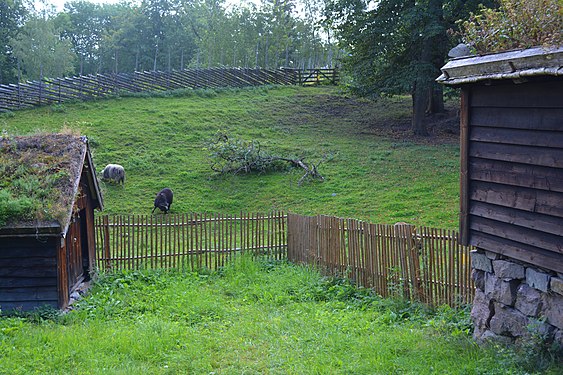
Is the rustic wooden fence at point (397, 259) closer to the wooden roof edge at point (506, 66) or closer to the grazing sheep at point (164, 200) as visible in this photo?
the wooden roof edge at point (506, 66)

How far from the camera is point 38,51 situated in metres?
54.1

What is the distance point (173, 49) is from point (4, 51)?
774 inches

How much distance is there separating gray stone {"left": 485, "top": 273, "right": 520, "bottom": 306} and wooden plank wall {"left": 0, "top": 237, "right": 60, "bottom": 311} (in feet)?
24.6

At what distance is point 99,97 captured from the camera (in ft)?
112

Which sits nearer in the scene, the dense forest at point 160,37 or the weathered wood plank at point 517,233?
the weathered wood plank at point 517,233

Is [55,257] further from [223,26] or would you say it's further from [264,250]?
[223,26]

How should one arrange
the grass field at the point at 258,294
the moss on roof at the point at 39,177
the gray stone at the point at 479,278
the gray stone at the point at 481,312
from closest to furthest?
1. the grass field at the point at 258,294
2. the gray stone at the point at 481,312
3. the gray stone at the point at 479,278
4. the moss on roof at the point at 39,177

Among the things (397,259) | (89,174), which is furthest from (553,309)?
(89,174)

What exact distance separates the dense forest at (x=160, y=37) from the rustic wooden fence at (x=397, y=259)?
32229mm

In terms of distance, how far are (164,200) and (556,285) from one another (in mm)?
15415

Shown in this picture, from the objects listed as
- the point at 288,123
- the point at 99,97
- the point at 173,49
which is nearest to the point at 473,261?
the point at 288,123

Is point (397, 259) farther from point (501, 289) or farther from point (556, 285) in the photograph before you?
point (556, 285)

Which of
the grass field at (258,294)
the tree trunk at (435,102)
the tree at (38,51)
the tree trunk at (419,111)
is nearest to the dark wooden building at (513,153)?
the grass field at (258,294)

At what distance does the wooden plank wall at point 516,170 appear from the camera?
649cm
